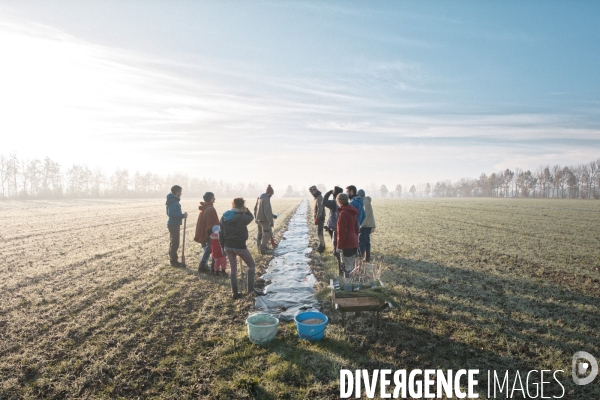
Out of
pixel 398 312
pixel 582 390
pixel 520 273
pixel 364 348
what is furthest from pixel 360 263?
pixel 520 273

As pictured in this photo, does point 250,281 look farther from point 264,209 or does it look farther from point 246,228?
point 264,209

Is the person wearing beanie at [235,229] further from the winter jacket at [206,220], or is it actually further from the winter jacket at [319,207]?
the winter jacket at [319,207]

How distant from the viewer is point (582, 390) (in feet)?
16.5

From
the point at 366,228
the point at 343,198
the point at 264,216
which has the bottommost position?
the point at 366,228

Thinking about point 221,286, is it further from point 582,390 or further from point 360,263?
point 582,390

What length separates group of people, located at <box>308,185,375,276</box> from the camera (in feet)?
28.8

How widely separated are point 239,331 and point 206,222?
4683 mm

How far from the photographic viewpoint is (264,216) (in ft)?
44.2

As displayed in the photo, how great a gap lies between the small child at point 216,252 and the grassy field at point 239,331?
51cm

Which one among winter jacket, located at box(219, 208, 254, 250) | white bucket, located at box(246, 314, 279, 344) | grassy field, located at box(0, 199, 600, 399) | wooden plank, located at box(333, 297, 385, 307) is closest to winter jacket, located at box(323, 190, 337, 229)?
grassy field, located at box(0, 199, 600, 399)

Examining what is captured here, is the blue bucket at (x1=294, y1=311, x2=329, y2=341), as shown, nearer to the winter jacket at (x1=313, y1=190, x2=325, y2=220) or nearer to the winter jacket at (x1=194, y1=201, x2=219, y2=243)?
the winter jacket at (x1=194, y1=201, x2=219, y2=243)

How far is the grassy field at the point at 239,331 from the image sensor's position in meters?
5.07

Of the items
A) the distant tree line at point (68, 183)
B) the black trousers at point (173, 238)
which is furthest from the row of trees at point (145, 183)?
the black trousers at point (173, 238)

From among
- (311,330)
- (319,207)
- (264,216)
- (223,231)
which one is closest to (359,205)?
(319,207)
